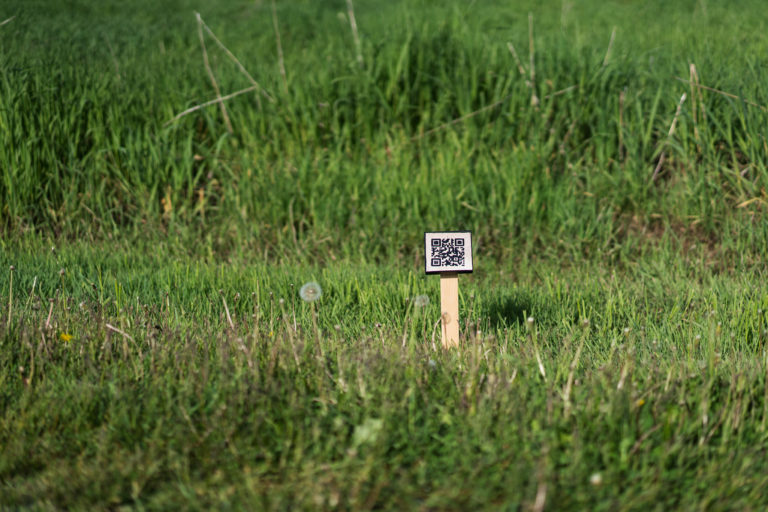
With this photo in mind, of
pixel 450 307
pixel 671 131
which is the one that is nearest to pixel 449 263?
pixel 450 307

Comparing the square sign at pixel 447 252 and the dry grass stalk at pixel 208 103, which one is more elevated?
the dry grass stalk at pixel 208 103

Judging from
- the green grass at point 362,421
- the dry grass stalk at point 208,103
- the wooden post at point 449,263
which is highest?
the dry grass stalk at point 208,103

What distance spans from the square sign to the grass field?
291 millimetres

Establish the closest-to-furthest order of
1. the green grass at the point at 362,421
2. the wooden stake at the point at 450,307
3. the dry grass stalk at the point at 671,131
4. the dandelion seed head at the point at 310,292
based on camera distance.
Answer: the green grass at the point at 362,421 → the wooden stake at the point at 450,307 → the dandelion seed head at the point at 310,292 → the dry grass stalk at the point at 671,131

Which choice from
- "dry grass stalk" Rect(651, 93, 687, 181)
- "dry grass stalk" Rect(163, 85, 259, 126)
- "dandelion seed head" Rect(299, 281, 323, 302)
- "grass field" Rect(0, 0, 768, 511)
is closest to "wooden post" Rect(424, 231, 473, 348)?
"grass field" Rect(0, 0, 768, 511)

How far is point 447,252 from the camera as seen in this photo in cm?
289

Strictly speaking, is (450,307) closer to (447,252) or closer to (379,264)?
(447,252)

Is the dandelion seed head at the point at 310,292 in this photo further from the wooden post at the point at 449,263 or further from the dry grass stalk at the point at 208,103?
the dry grass stalk at the point at 208,103

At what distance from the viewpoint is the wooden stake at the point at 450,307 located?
286 centimetres

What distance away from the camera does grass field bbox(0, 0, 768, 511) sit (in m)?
2.04

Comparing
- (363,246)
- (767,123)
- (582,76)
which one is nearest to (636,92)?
(582,76)

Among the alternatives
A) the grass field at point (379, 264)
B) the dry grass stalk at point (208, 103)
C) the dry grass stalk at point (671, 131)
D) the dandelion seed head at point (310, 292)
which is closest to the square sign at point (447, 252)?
→ the grass field at point (379, 264)

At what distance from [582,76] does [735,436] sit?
12.8 ft

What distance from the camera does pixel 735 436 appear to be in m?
2.17
